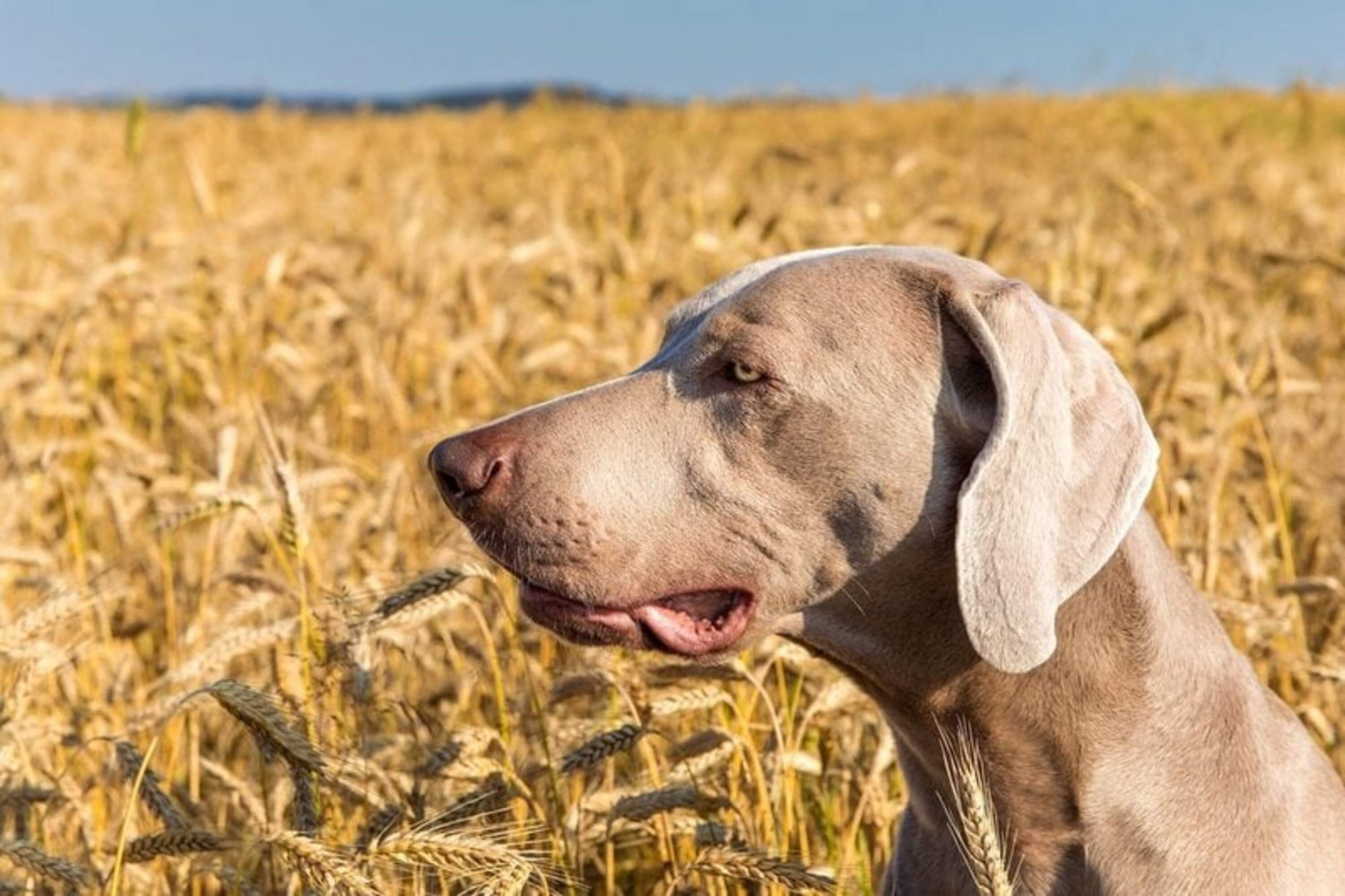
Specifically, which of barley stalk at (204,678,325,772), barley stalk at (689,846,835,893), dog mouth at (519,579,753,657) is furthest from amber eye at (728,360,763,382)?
barley stalk at (204,678,325,772)

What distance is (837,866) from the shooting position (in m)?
3.36

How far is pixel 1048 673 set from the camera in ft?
8.40

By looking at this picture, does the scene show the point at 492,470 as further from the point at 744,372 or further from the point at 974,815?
the point at 974,815

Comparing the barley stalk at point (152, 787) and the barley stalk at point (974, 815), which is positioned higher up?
the barley stalk at point (974, 815)

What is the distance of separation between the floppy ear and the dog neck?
189 mm

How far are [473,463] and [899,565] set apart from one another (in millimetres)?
596

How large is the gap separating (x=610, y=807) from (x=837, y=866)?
1.57ft

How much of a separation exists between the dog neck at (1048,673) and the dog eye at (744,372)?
33 cm

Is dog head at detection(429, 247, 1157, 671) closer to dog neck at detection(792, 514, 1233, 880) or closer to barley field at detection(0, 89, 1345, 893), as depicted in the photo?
dog neck at detection(792, 514, 1233, 880)

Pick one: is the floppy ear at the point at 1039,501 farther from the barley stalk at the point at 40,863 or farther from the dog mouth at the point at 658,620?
the barley stalk at the point at 40,863

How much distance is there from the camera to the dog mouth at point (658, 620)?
103 inches

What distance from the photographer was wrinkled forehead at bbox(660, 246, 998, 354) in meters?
2.60

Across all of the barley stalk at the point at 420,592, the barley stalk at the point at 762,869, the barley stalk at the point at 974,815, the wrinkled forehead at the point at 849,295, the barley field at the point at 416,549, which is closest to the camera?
the barley stalk at the point at 974,815

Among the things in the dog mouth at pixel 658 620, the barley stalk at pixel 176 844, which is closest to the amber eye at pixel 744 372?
the dog mouth at pixel 658 620
